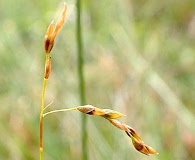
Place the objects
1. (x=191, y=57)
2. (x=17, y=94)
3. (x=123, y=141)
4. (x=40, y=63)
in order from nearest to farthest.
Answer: (x=123, y=141) < (x=17, y=94) < (x=40, y=63) < (x=191, y=57)

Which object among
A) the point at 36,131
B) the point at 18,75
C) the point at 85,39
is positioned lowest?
the point at 36,131

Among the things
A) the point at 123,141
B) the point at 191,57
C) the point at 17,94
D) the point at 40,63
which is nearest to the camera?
the point at 123,141

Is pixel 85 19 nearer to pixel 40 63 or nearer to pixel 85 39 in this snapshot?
pixel 85 39

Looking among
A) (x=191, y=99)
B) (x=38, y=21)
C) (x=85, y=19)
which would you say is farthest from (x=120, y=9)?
(x=191, y=99)

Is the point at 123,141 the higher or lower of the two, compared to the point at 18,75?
lower

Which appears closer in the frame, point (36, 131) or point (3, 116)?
point (36, 131)

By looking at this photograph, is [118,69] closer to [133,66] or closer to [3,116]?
[133,66]

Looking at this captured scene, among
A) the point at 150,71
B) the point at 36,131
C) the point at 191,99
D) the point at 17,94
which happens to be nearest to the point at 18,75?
the point at 17,94
